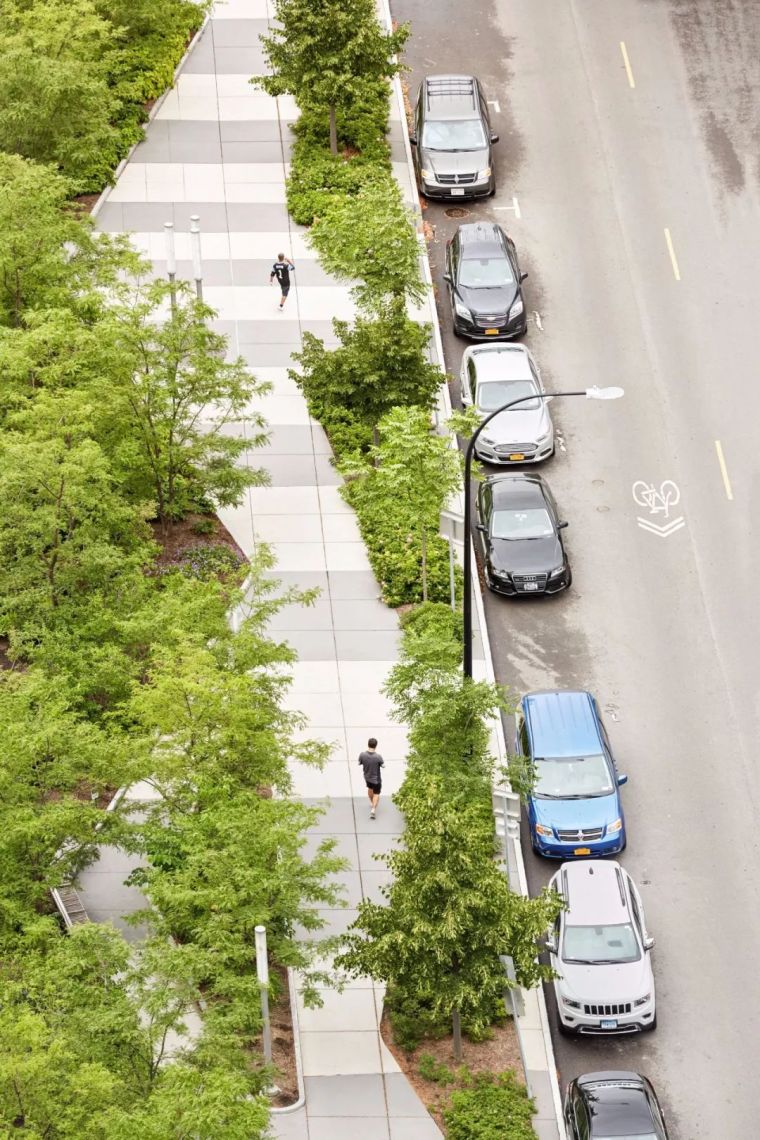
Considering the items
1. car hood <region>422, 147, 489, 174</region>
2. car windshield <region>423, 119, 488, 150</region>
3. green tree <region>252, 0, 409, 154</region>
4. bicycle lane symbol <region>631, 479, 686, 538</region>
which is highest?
green tree <region>252, 0, 409, 154</region>

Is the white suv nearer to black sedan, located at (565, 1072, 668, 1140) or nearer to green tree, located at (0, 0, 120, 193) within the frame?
black sedan, located at (565, 1072, 668, 1140)

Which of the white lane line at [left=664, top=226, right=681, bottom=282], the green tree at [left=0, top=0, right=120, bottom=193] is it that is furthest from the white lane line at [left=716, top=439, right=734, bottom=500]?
the green tree at [left=0, top=0, right=120, bottom=193]

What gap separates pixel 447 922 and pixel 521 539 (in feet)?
39.6

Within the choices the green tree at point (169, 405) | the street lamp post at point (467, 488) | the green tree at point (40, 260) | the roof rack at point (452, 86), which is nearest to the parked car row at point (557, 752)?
the street lamp post at point (467, 488)

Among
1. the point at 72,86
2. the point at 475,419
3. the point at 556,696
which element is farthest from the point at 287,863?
the point at 72,86

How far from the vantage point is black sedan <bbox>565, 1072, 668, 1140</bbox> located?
27.3 meters

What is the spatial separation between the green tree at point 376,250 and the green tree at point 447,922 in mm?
14343

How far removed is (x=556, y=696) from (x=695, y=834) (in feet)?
10.4

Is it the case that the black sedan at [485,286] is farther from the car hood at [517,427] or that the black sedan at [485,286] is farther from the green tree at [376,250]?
the car hood at [517,427]

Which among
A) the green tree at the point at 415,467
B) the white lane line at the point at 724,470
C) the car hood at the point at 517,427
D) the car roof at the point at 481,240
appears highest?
the green tree at the point at 415,467

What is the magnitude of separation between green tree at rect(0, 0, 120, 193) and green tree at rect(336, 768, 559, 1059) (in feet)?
67.6

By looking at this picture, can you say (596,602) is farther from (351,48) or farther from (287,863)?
(351,48)

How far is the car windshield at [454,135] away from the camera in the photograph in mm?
47812

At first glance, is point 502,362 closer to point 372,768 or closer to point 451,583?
point 451,583
